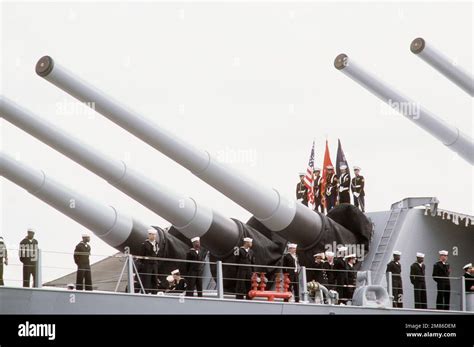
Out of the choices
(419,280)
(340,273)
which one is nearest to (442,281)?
(419,280)

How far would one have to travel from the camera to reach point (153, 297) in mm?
14398

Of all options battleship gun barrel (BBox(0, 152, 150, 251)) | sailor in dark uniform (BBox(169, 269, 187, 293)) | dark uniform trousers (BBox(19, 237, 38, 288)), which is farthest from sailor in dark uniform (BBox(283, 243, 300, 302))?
dark uniform trousers (BBox(19, 237, 38, 288))

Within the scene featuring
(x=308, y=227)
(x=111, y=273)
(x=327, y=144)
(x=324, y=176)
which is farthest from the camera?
(x=327, y=144)

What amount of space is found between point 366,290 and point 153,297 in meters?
3.23

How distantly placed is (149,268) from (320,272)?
7.72 ft

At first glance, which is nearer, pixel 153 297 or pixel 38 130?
pixel 153 297

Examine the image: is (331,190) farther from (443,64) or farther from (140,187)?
(140,187)

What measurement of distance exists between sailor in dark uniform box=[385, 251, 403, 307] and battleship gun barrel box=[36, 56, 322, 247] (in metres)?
1.09

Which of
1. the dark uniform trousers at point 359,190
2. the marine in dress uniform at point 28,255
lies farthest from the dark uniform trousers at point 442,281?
the marine in dress uniform at point 28,255

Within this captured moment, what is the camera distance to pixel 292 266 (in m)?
16.6

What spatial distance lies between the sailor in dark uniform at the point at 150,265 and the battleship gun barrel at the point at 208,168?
1.06 meters

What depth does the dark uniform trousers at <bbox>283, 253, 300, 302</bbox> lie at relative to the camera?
653 inches
